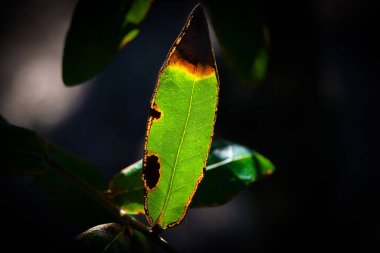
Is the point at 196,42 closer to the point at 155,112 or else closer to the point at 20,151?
the point at 155,112

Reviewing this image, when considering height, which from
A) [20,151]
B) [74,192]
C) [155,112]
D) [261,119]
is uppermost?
[155,112]

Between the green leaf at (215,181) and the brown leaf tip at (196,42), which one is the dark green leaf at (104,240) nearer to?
the green leaf at (215,181)

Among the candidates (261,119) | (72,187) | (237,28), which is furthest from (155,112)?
(261,119)

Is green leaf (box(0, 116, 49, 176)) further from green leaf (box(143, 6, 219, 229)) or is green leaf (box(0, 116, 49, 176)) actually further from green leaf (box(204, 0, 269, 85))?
green leaf (box(204, 0, 269, 85))

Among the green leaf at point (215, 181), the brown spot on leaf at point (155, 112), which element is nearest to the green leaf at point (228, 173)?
the green leaf at point (215, 181)

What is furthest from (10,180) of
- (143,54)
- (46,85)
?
(143,54)

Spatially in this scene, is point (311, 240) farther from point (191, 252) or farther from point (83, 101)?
point (83, 101)
